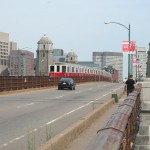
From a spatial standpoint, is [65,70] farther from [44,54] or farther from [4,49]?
[44,54]

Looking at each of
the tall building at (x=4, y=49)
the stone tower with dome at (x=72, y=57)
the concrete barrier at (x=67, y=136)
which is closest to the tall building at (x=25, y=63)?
the tall building at (x=4, y=49)

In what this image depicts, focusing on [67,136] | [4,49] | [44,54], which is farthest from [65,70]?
[44,54]

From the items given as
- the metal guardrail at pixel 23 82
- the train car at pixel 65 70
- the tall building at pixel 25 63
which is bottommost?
the metal guardrail at pixel 23 82

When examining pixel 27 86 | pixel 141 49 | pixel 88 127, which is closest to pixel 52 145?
pixel 88 127

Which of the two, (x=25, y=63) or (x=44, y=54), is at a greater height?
(x=44, y=54)

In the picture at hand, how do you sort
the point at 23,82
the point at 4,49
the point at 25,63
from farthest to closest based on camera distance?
the point at 25,63 < the point at 4,49 < the point at 23,82

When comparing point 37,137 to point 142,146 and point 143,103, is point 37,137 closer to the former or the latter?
point 143,103

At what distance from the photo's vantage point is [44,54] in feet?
488

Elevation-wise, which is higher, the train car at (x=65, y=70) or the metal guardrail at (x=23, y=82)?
the train car at (x=65, y=70)

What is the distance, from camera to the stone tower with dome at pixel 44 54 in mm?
144500

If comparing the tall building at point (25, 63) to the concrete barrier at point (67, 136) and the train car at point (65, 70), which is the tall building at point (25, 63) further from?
the concrete barrier at point (67, 136)

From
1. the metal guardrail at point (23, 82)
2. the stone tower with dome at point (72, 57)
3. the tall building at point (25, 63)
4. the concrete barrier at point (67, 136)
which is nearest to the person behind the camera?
the concrete barrier at point (67, 136)

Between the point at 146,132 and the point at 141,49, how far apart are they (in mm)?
74268

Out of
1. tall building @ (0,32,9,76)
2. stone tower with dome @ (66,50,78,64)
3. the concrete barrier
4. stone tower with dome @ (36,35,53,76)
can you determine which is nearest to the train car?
tall building @ (0,32,9,76)
